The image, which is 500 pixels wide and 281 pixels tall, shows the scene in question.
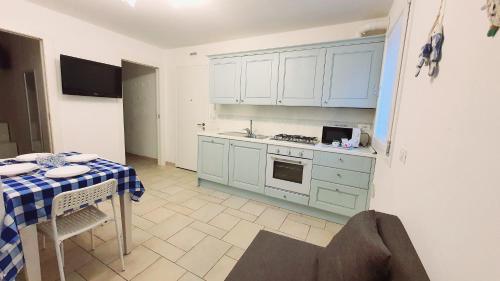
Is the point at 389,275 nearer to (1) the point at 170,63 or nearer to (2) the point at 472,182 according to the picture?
(2) the point at 472,182

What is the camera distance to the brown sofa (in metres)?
0.77

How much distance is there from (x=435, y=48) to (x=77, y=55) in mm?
3982

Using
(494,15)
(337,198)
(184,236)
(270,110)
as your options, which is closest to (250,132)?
(270,110)

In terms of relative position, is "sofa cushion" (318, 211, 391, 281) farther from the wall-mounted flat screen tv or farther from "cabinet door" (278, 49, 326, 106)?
the wall-mounted flat screen tv

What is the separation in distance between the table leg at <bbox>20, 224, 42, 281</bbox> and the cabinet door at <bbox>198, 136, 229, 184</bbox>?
2115mm

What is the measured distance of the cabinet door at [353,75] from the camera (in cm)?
227

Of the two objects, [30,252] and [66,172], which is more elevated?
[66,172]

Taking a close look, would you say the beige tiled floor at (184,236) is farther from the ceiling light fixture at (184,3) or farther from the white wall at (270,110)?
the ceiling light fixture at (184,3)

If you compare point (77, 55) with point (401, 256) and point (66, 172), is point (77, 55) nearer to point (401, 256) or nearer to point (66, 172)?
point (66, 172)

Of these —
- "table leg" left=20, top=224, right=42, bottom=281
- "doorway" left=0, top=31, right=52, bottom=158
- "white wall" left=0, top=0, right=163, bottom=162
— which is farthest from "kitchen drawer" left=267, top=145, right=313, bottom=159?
"doorway" left=0, top=31, right=52, bottom=158

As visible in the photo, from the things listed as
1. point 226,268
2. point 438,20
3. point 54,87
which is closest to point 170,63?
point 54,87

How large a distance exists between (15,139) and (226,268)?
508cm

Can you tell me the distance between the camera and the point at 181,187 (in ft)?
11.0

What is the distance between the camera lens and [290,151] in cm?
258
